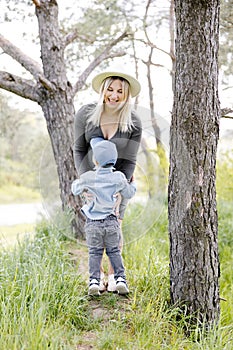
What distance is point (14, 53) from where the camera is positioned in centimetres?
426

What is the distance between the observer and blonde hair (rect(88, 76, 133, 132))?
2.74m

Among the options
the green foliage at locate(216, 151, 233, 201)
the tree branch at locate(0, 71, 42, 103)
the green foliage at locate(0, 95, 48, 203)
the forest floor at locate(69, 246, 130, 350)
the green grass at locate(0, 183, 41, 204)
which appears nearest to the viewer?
the forest floor at locate(69, 246, 130, 350)

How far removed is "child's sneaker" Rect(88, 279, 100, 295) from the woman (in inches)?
6.0

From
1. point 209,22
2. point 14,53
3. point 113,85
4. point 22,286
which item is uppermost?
point 14,53

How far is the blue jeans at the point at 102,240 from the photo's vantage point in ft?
8.70

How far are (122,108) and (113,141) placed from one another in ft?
0.65

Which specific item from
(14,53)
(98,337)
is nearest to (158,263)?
(98,337)

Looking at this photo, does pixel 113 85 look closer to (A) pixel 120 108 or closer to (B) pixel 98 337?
(A) pixel 120 108

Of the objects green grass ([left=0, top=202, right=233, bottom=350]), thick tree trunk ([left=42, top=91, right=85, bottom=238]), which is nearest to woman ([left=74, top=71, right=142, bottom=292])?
green grass ([left=0, top=202, right=233, bottom=350])

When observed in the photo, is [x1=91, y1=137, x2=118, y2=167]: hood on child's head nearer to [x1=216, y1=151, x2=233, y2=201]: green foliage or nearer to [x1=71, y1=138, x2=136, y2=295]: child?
[x1=71, y1=138, x2=136, y2=295]: child

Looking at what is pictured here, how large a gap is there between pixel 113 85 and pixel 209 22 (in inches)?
24.9

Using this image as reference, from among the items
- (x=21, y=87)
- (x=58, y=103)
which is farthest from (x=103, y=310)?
(x=21, y=87)

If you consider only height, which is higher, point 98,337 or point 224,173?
point 224,173

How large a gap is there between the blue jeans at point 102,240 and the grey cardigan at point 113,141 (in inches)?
→ 12.2
